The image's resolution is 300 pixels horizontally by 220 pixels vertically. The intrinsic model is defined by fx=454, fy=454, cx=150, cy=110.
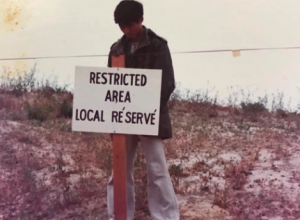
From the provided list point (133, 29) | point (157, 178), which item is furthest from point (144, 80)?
point (157, 178)

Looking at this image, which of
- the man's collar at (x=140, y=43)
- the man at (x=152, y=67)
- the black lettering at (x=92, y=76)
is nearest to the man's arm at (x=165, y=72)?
the man at (x=152, y=67)

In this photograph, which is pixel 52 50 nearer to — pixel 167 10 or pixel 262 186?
pixel 167 10

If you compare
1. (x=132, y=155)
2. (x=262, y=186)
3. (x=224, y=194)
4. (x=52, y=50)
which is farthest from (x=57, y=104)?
(x=262, y=186)

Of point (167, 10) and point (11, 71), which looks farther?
point (11, 71)

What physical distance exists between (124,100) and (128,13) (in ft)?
1.72

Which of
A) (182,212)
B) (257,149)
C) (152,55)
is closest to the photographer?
(152,55)

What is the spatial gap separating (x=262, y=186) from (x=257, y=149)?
0.29 m

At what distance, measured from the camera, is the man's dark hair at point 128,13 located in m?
2.60

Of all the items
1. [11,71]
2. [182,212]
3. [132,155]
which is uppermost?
[11,71]

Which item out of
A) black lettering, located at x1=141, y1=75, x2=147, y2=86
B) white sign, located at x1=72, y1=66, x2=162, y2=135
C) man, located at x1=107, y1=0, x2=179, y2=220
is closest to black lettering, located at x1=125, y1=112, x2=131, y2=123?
white sign, located at x1=72, y1=66, x2=162, y2=135

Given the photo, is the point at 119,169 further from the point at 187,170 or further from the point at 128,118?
the point at 187,170

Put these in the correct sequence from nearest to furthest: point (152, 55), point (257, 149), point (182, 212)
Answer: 1. point (152, 55)
2. point (182, 212)
3. point (257, 149)

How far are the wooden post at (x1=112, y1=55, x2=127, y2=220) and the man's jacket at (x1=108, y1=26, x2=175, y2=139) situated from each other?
0.29 metres

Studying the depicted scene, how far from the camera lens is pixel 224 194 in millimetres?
3248
